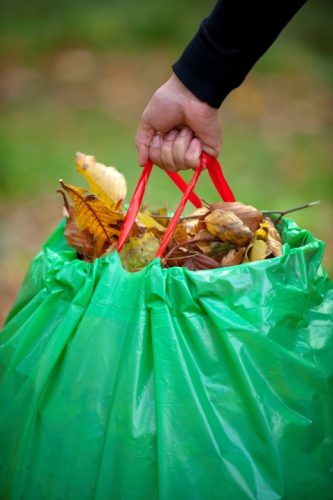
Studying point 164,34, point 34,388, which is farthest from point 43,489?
point 164,34

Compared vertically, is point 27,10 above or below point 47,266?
above

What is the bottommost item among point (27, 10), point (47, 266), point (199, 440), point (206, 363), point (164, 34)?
point (199, 440)

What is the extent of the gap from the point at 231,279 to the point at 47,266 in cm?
36

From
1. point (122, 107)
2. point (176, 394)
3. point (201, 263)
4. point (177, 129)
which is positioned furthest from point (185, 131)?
point (122, 107)

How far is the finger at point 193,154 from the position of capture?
1189 millimetres

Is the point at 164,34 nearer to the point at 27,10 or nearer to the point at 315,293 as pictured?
the point at 27,10

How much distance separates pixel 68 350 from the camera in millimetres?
1008

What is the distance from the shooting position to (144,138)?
124 centimetres

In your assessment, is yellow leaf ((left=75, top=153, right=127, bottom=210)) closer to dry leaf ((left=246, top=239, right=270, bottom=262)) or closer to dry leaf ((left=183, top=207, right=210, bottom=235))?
dry leaf ((left=183, top=207, right=210, bottom=235))

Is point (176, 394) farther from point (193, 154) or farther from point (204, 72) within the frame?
point (204, 72)

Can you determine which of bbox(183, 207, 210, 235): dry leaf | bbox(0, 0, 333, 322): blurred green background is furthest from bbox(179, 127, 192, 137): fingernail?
bbox(0, 0, 333, 322): blurred green background

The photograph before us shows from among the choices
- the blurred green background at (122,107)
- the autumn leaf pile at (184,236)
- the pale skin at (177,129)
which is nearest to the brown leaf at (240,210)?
the autumn leaf pile at (184,236)

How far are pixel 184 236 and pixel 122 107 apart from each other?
13.6 ft

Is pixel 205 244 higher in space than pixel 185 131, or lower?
lower
